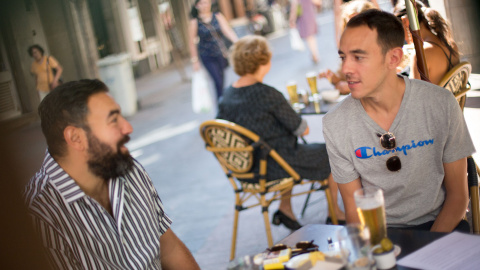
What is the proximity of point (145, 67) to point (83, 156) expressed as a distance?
16.2 m

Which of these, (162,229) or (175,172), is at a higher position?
(162,229)

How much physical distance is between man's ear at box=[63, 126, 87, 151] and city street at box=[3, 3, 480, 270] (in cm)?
17

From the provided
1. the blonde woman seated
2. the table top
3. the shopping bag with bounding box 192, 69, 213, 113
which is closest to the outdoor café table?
the blonde woman seated

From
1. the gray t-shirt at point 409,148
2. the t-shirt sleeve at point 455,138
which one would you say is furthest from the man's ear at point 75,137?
the t-shirt sleeve at point 455,138

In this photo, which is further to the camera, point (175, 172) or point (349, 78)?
point (175, 172)

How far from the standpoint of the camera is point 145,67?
17.9 meters

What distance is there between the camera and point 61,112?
80.5 inches

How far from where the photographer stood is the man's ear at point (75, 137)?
2041mm

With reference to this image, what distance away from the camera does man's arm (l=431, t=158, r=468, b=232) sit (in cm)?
210

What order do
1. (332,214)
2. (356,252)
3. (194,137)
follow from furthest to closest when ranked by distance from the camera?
(194,137)
(332,214)
(356,252)

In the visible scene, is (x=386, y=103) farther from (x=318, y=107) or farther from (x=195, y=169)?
(x=195, y=169)

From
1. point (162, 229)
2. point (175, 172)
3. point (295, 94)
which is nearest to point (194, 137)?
point (175, 172)

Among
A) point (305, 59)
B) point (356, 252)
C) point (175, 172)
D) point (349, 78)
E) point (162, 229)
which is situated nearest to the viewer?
point (356, 252)

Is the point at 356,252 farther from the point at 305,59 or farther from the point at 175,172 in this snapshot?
the point at 305,59
